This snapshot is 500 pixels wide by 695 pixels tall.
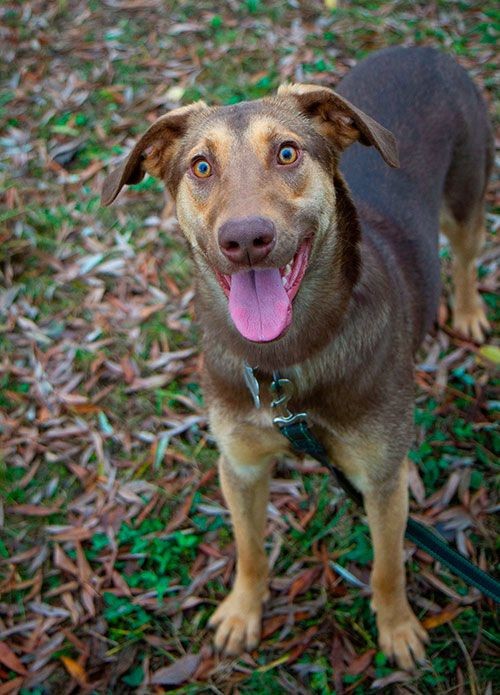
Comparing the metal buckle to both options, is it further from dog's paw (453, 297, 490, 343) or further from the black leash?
dog's paw (453, 297, 490, 343)

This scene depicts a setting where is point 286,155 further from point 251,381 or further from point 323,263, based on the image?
point 251,381

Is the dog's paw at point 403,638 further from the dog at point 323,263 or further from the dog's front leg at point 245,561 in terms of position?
the dog's front leg at point 245,561

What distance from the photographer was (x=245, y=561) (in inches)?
144

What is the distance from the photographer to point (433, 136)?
3752mm

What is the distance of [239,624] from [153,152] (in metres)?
2.45

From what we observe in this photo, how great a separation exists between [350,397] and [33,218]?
12.3 feet

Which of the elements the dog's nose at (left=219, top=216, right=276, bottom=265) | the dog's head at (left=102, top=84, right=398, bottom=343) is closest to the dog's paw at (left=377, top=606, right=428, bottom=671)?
the dog's head at (left=102, top=84, right=398, bottom=343)

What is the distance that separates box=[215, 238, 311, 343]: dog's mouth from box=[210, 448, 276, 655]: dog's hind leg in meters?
1.00

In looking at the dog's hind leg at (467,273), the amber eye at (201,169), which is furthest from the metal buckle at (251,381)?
the dog's hind leg at (467,273)

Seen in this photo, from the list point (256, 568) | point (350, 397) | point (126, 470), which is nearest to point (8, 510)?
point (126, 470)

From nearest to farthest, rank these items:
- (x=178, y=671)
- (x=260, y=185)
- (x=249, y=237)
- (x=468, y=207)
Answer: (x=249, y=237), (x=260, y=185), (x=178, y=671), (x=468, y=207)

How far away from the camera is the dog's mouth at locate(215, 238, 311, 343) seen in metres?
2.52

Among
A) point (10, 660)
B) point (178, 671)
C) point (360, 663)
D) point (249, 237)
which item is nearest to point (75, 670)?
point (10, 660)

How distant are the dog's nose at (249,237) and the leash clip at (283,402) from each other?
701mm
